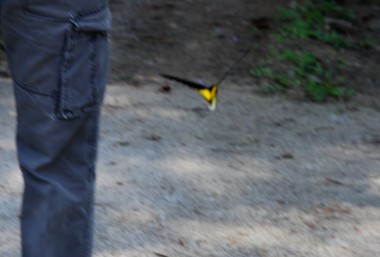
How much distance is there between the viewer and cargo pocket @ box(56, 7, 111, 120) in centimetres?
216

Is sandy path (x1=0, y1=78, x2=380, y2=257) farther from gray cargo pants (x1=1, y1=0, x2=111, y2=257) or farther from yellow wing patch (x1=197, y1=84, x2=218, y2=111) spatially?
gray cargo pants (x1=1, y1=0, x2=111, y2=257)

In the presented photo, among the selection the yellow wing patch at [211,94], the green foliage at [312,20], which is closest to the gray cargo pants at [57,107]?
the yellow wing patch at [211,94]

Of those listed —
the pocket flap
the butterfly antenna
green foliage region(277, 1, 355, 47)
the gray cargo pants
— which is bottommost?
the butterfly antenna

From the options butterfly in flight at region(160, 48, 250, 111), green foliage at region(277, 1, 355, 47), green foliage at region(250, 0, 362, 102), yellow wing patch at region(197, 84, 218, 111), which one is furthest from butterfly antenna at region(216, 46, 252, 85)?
green foliage at region(277, 1, 355, 47)

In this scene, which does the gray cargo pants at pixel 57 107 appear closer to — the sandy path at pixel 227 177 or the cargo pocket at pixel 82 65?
the cargo pocket at pixel 82 65

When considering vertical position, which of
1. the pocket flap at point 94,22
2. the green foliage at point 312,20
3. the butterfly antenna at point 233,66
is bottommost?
the butterfly antenna at point 233,66

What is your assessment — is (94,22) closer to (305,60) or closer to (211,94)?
(211,94)

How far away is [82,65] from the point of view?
2.20 meters

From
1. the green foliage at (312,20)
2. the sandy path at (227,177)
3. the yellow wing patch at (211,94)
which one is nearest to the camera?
the sandy path at (227,177)

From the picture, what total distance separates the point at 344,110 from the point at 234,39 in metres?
1.45

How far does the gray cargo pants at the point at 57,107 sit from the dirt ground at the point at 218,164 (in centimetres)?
96

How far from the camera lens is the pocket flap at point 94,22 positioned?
2154mm

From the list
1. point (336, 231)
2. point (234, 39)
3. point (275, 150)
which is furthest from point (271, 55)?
point (336, 231)

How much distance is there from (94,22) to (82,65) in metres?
0.13
